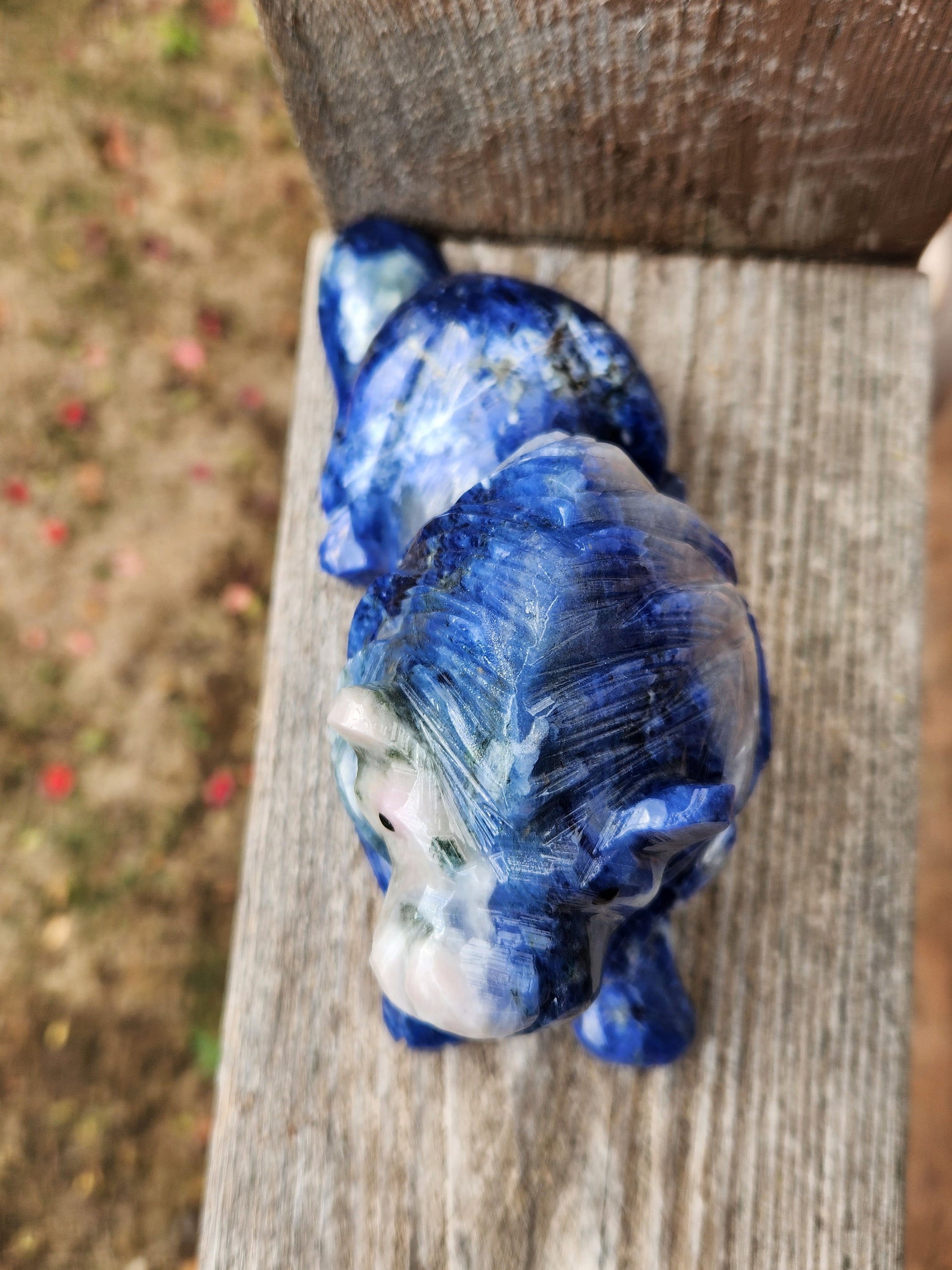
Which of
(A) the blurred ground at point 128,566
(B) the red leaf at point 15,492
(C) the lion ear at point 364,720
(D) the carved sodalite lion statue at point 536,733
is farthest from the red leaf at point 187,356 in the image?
(C) the lion ear at point 364,720

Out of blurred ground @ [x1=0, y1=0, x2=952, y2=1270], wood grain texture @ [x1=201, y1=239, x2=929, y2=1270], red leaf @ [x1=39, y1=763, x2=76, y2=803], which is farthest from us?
red leaf @ [x1=39, y1=763, x2=76, y2=803]

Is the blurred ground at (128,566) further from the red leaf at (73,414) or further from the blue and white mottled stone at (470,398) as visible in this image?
the blue and white mottled stone at (470,398)

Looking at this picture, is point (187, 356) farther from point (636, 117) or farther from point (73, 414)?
point (636, 117)

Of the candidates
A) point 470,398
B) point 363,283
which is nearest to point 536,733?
point 470,398

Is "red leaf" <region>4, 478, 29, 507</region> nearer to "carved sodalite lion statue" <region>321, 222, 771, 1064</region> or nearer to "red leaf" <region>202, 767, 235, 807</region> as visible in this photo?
"red leaf" <region>202, 767, 235, 807</region>

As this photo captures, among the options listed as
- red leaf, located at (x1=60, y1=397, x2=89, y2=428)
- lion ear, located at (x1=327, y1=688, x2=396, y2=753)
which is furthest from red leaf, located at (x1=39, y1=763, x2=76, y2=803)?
lion ear, located at (x1=327, y1=688, x2=396, y2=753)
